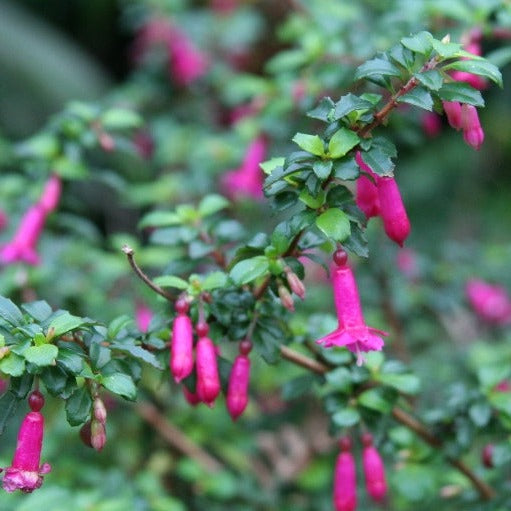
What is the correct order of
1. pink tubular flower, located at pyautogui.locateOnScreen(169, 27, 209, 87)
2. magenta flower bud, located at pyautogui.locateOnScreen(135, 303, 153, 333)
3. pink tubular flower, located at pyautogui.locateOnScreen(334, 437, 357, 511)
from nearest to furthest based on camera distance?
pink tubular flower, located at pyautogui.locateOnScreen(334, 437, 357, 511)
magenta flower bud, located at pyautogui.locateOnScreen(135, 303, 153, 333)
pink tubular flower, located at pyautogui.locateOnScreen(169, 27, 209, 87)

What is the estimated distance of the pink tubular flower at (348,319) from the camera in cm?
122

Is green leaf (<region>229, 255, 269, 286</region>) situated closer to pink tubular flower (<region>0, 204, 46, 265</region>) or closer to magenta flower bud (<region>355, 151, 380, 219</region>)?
magenta flower bud (<region>355, 151, 380, 219</region>)

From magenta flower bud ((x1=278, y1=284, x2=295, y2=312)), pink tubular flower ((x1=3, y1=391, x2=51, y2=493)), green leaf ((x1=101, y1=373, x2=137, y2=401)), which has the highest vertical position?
magenta flower bud ((x1=278, y1=284, x2=295, y2=312))

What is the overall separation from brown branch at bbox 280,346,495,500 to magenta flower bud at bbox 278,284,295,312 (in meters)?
0.18

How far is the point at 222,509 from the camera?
6.68 feet

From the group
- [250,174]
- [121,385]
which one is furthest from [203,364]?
[250,174]

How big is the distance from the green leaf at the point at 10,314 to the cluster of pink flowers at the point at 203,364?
0.70 feet

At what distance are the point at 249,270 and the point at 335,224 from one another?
15 centimetres

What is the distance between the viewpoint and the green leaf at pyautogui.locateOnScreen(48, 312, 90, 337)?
1141 millimetres

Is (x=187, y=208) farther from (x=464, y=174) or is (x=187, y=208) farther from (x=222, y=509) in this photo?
(x=464, y=174)

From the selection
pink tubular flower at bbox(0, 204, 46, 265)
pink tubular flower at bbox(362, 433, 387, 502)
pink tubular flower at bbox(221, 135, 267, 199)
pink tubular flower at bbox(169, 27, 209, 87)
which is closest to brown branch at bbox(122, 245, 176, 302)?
pink tubular flower at bbox(362, 433, 387, 502)

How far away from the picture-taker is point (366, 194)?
49.2 inches

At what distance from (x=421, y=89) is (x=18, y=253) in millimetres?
978

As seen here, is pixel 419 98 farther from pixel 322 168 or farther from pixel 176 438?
pixel 176 438
